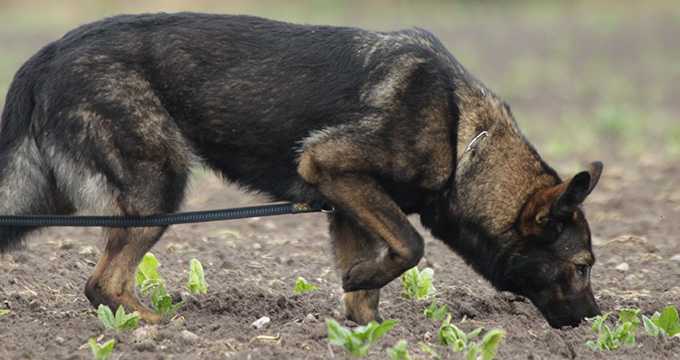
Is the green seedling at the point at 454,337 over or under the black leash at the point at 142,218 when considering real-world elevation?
under

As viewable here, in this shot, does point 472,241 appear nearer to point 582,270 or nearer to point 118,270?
point 582,270

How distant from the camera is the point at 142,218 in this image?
5824mm

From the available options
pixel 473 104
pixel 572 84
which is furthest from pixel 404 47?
pixel 572 84

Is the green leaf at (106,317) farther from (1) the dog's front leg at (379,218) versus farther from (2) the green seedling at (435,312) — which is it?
(2) the green seedling at (435,312)

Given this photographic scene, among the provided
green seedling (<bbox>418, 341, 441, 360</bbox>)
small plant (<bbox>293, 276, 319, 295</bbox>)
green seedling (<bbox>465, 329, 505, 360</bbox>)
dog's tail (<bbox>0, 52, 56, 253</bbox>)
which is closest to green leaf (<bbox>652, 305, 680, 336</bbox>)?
green seedling (<bbox>465, 329, 505, 360</bbox>)

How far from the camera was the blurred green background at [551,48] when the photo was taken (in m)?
14.6

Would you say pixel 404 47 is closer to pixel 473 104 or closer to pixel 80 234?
pixel 473 104

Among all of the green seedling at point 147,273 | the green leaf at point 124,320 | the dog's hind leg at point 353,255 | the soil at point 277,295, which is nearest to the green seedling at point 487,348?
the soil at point 277,295

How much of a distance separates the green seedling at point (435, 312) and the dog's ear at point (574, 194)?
745 millimetres

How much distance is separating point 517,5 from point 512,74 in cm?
1197

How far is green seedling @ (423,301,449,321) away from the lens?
605 cm

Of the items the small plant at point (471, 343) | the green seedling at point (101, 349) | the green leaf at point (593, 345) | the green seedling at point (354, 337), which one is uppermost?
the green seedling at point (354, 337)

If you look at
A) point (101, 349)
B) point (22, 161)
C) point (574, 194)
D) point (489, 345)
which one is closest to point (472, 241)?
point (574, 194)

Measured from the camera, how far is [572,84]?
19.5 m
